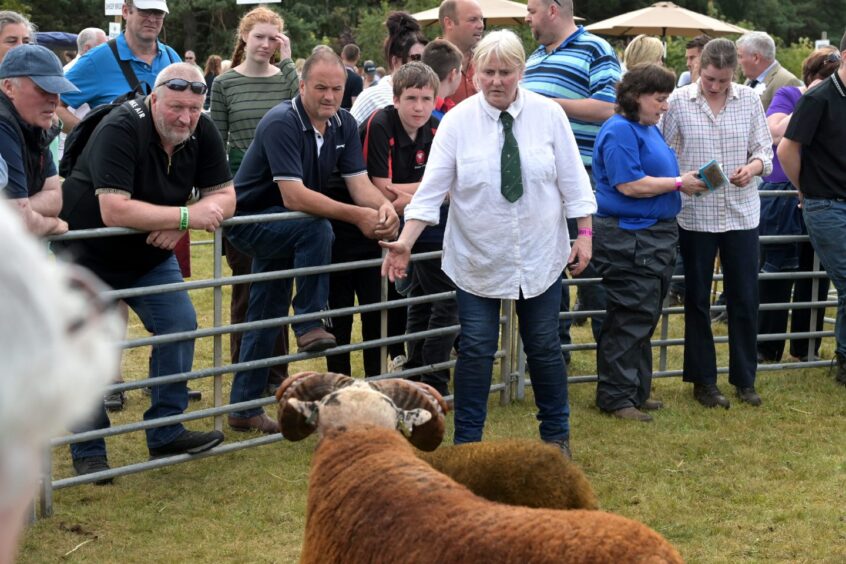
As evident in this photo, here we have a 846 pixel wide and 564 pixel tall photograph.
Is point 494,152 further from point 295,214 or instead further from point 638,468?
point 638,468

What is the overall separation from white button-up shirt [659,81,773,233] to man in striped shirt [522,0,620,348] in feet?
1.92

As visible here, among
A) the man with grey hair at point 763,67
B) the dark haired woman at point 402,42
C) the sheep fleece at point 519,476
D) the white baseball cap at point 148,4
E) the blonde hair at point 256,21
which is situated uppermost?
the white baseball cap at point 148,4

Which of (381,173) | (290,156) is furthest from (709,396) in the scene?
(290,156)

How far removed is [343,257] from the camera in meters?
6.31

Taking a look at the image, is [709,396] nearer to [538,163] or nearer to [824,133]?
[824,133]

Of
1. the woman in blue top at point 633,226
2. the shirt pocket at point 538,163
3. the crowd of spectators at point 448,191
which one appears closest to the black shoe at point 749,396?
the crowd of spectators at point 448,191

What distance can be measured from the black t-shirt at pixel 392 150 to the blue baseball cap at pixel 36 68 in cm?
180

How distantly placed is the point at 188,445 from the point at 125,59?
261 centimetres

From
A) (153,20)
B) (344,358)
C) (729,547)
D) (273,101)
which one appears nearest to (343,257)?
(344,358)

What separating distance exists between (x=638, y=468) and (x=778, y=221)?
322 cm

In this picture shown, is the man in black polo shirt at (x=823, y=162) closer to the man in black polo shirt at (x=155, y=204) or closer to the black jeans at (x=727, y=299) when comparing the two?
the black jeans at (x=727, y=299)

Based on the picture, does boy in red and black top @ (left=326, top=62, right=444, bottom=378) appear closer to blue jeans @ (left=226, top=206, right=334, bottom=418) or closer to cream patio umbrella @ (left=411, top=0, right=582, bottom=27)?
blue jeans @ (left=226, top=206, right=334, bottom=418)

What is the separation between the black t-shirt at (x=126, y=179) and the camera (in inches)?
201

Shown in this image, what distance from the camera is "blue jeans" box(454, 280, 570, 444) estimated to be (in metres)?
5.30
